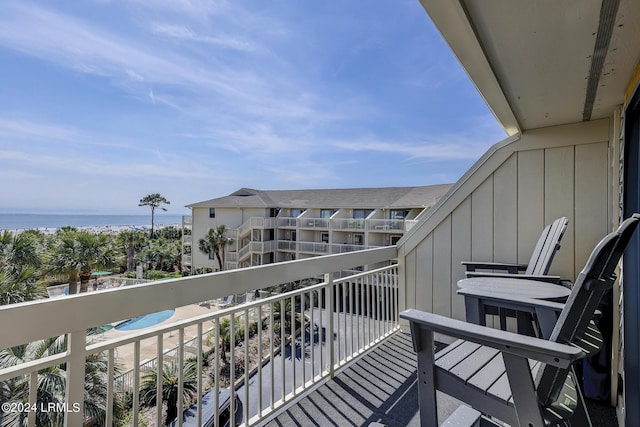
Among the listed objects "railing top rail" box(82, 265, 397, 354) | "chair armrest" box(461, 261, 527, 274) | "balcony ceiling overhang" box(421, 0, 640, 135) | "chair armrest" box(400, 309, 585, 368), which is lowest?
"railing top rail" box(82, 265, 397, 354)

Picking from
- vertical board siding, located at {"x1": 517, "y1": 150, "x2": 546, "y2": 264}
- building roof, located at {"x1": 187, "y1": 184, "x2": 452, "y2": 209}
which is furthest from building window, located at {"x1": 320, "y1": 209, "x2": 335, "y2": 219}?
vertical board siding, located at {"x1": 517, "y1": 150, "x2": 546, "y2": 264}

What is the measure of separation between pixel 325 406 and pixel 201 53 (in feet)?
30.0

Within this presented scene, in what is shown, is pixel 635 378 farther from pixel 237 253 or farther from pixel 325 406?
pixel 237 253

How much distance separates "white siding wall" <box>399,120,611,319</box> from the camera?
7.86 feet

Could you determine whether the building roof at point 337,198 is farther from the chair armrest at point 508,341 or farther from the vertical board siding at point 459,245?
the chair armrest at point 508,341

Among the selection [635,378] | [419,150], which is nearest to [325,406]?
[635,378]

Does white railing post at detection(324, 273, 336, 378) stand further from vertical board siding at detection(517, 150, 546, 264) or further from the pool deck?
vertical board siding at detection(517, 150, 546, 264)

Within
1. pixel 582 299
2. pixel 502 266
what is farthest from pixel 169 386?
pixel 582 299

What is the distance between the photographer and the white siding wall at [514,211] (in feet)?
7.86

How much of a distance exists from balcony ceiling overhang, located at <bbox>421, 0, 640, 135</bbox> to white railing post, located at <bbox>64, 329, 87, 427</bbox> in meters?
1.72

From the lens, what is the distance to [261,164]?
88.2ft

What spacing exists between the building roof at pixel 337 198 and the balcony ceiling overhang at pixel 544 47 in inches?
471

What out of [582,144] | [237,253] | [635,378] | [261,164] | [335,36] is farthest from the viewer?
[261,164]

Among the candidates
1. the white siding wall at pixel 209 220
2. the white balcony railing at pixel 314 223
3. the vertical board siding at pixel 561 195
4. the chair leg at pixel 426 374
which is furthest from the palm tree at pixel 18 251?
the vertical board siding at pixel 561 195
